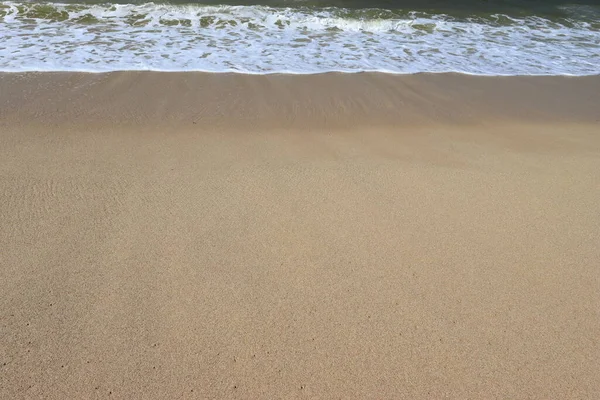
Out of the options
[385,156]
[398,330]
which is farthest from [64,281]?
[385,156]

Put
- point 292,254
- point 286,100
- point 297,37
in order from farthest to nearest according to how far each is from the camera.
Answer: point 297,37 < point 286,100 < point 292,254

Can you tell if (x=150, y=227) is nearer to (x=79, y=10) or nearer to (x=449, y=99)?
(x=449, y=99)

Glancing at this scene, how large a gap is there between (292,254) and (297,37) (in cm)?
575

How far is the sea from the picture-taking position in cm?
656

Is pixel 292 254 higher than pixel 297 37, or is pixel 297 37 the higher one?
pixel 292 254

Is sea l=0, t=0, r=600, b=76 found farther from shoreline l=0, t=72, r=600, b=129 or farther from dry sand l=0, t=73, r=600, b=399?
dry sand l=0, t=73, r=600, b=399

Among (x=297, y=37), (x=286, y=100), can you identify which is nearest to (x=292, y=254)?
(x=286, y=100)

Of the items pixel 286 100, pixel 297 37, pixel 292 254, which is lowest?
pixel 297 37

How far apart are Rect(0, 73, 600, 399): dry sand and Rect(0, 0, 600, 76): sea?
5.39ft

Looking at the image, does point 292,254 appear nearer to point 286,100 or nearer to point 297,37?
point 286,100

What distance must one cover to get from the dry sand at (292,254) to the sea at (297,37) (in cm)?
164

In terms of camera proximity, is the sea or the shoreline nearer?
the shoreline

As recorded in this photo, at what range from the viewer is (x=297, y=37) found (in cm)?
795

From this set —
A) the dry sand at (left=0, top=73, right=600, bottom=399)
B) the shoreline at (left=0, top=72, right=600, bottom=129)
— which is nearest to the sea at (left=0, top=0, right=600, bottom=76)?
the shoreline at (left=0, top=72, right=600, bottom=129)
